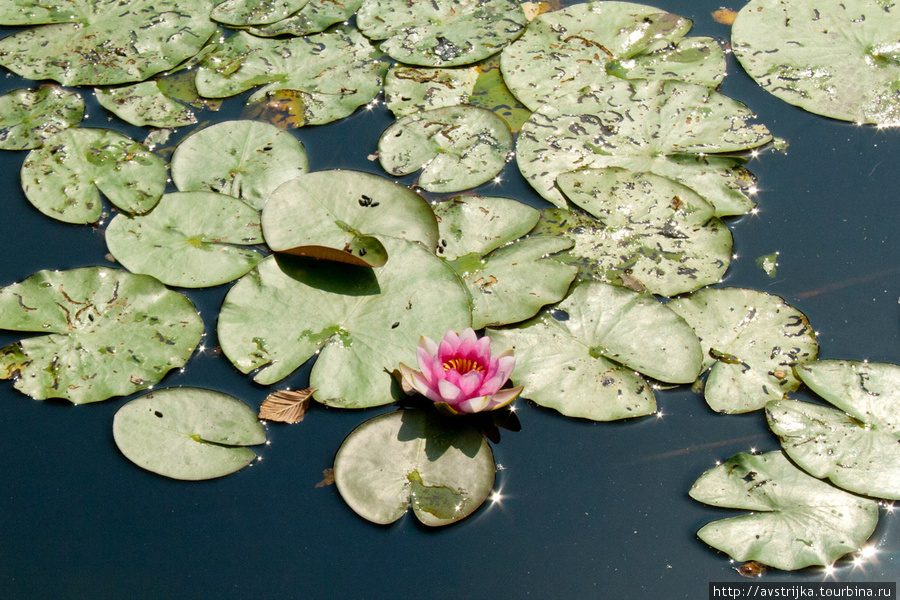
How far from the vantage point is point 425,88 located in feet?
11.6

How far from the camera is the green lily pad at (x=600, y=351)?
2.46 meters

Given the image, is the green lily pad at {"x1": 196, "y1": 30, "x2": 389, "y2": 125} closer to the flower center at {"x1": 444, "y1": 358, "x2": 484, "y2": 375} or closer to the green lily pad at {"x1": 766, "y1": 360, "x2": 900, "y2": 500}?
the flower center at {"x1": 444, "y1": 358, "x2": 484, "y2": 375}

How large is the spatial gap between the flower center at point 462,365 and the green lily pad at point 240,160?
1.26m

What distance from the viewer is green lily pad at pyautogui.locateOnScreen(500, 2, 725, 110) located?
355cm

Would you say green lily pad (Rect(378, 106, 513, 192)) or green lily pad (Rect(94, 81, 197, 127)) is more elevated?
green lily pad (Rect(94, 81, 197, 127))

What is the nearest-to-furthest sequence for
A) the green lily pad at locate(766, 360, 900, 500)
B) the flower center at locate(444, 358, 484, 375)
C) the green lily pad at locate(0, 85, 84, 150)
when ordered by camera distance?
A: the green lily pad at locate(766, 360, 900, 500), the flower center at locate(444, 358, 484, 375), the green lily pad at locate(0, 85, 84, 150)

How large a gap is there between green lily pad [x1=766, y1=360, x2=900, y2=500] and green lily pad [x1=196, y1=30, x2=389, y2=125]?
2.51 meters

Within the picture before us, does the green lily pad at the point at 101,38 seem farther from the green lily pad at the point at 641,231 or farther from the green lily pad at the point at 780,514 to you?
the green lily pad at the point at 780,514

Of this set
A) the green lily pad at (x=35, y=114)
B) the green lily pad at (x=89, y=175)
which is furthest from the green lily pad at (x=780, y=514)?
the green lily pad at (x=35, y=114)

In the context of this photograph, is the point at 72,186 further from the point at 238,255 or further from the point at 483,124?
the point at 483,124

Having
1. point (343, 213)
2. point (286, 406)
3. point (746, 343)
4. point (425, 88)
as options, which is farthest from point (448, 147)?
point (746, 343)

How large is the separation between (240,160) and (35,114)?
1229 millimetres

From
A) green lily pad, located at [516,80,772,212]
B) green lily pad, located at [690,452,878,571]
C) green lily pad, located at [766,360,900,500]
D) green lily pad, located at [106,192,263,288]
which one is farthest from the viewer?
green lily pad, located at [516,80,772,212]

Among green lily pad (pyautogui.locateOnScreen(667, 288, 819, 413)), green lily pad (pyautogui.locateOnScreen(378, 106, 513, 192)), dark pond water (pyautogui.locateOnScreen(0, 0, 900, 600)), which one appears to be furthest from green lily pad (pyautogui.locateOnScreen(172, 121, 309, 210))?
green lily pad (pyautogui.locateOnScreen(667, 288, 819, 413))
